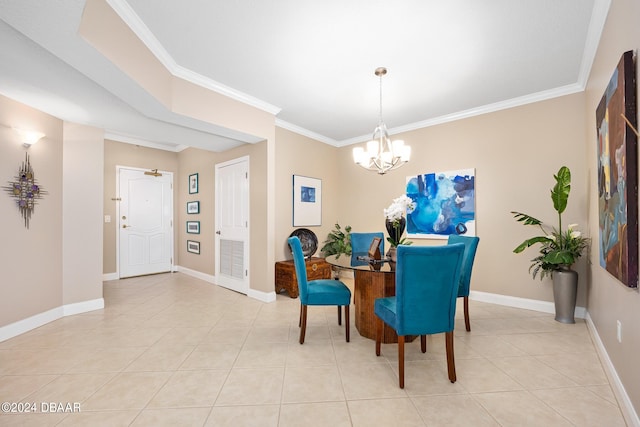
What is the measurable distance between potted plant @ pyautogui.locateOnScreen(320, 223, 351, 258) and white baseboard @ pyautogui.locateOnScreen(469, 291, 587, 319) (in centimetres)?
210

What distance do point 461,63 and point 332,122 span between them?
82.2 inches

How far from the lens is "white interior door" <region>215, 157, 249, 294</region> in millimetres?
4309

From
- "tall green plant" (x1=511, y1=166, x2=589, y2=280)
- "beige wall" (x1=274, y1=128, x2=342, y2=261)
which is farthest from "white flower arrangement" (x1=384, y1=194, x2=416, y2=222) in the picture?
"beige wall" (x1=274, y1=128, x2=342, y2=261)

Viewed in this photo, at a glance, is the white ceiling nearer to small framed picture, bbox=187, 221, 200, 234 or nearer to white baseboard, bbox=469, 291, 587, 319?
small framed picture, bbox=187, 221, 200, 234

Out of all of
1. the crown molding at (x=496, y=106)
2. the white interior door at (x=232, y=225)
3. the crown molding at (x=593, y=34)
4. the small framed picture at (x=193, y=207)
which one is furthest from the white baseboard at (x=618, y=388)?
the small framed picture at (x=193, y=207)

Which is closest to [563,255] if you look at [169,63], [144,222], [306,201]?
[306,201]

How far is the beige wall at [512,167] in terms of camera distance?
3279 millimetres

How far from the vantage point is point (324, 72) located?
2.94 meters

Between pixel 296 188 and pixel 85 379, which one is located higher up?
pixel 296 188

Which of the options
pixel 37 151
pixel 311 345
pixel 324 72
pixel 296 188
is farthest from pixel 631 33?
pixel 37 151

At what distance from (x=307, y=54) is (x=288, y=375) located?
283cm

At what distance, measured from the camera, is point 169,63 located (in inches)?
108

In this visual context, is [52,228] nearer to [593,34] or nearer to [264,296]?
[264,296]

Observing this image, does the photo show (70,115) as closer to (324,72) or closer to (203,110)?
(203,110)
